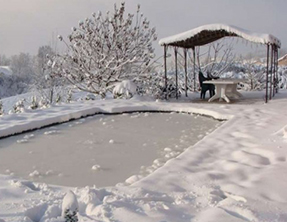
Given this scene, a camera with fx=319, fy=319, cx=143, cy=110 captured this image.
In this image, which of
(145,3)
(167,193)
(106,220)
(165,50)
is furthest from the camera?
(145,3)

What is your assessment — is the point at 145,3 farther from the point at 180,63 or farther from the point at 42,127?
the point at 42,127

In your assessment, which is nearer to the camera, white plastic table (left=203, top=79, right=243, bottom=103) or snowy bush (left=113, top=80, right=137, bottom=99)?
white plastic table (left=203, top=79, right=243, bottom=103)

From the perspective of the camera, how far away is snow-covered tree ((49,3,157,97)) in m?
11.1

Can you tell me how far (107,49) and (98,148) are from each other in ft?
24.2

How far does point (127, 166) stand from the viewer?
3566 mm

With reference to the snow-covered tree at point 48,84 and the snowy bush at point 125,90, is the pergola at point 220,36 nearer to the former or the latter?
the snowy bush at point 125,90

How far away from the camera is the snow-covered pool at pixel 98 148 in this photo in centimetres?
337

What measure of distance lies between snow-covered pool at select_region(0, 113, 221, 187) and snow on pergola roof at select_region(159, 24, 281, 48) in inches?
97.2

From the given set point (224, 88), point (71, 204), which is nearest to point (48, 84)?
point (224, 88)

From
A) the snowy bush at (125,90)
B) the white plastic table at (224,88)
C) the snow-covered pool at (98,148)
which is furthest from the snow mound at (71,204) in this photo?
the snowy bush at (125,90)

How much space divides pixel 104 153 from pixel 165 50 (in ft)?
19.4

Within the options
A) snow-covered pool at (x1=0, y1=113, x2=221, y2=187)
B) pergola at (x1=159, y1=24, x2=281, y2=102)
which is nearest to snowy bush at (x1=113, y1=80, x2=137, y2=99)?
pergola at (x1=159, y1=24, x2=281, y2=102)

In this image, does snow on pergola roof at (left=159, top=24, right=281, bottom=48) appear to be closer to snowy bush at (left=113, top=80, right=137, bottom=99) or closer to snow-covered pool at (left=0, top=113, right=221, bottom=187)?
snowy bush at (left=113, top=80, right=137, bottom=99)

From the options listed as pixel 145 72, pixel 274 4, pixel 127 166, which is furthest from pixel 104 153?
pixel 274 4
